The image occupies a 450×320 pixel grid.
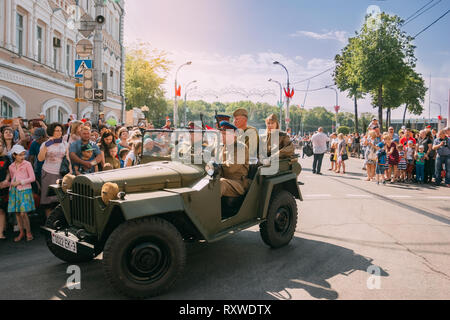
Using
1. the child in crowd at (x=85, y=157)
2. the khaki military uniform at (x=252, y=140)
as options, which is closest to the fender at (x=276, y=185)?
the khaki military uniform at (x=252, y=140)

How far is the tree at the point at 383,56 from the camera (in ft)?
96.3

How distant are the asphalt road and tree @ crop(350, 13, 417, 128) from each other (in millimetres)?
24707

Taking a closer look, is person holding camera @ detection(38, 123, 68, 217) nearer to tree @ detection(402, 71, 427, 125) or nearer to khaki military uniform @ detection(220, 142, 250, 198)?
khaki military uniform @ detection(220, 142, 250, 198)

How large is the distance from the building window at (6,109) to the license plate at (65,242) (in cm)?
1238

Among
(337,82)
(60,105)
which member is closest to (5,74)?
(60,105)

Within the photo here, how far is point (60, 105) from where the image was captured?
19.3 m

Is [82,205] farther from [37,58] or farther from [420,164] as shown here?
[37,58]

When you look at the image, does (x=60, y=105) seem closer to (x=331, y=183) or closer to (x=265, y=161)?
(x=331, y=183)

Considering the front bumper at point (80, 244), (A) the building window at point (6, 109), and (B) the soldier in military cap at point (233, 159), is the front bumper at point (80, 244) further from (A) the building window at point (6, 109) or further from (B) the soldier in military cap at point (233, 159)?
(A) the building window at point (6, 109)

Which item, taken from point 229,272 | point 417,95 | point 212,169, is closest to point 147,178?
point 212,169

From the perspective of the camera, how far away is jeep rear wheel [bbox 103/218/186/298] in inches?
136

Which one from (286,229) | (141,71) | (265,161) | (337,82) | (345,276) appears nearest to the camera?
(345,276)

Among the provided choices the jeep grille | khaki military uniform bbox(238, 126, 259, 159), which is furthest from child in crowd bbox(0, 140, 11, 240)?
khaki military uniform bbox(238, 126, 259, 159)

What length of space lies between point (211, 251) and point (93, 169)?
3023 mm
